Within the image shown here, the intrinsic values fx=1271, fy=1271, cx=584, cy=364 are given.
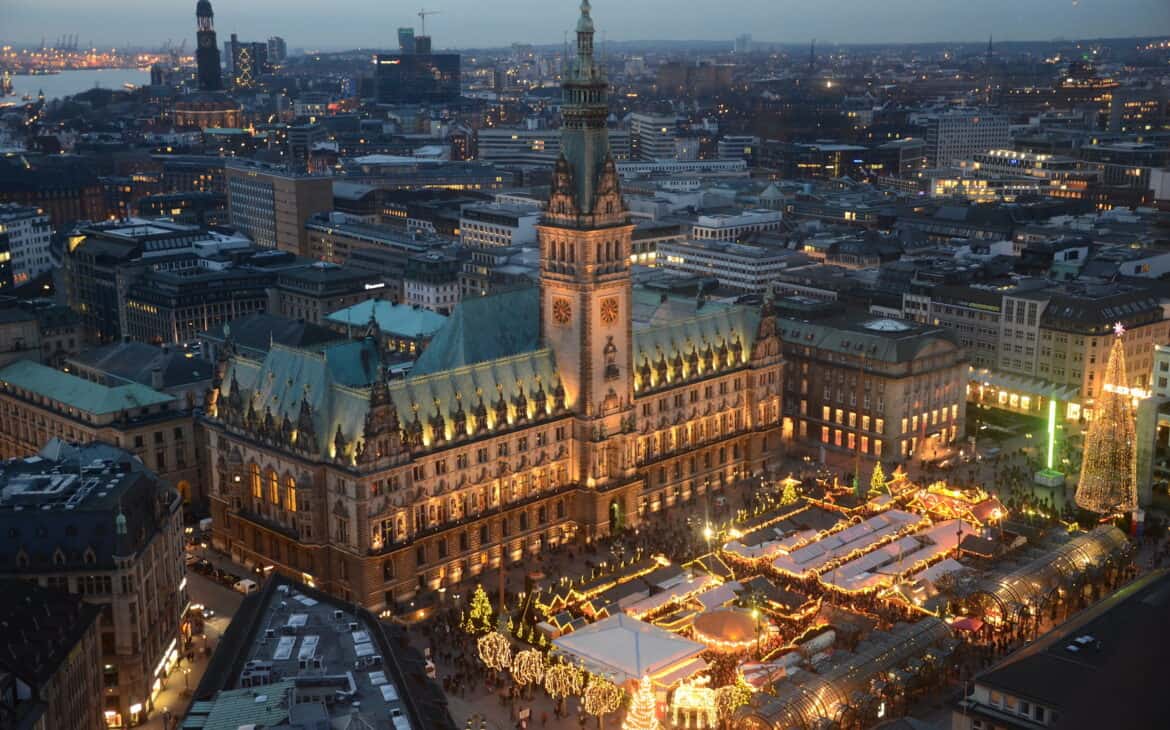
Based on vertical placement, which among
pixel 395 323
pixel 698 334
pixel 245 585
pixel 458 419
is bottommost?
pixel 245 585

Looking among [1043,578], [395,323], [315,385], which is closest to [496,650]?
[315,385]

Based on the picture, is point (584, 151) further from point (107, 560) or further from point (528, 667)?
point (107, 560)

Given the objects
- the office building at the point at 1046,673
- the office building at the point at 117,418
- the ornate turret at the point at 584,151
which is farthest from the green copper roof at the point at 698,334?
the office building at the point at 1046,673

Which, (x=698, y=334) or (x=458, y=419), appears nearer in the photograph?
(x=458, y=419)

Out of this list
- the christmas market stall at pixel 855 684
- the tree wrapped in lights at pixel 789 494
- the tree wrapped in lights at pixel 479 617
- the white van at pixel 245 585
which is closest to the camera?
the christmas market stall at pixel 855 684

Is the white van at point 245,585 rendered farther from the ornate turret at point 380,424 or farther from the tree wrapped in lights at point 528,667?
the tree wrapped in lights at point 528,667

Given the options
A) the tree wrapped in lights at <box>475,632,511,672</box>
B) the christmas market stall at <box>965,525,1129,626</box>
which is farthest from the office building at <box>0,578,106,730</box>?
the christmas market stall at <box>965,525,1129,626</box>
